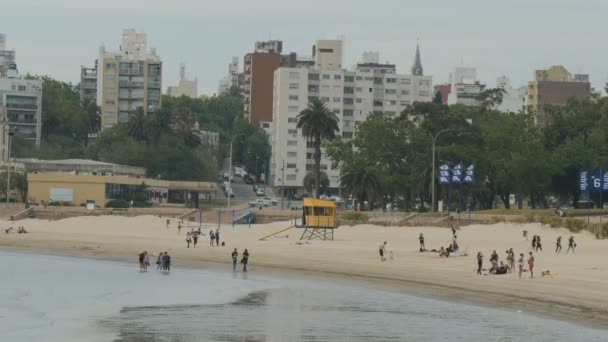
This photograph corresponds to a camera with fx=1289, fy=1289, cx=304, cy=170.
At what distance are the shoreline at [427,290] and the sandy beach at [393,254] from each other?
5cm

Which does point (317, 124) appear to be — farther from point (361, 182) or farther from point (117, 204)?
point (117, 204)

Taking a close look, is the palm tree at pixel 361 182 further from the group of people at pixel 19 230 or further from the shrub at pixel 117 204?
the group of people at pixel 19 230

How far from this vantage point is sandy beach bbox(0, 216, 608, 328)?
64375mm

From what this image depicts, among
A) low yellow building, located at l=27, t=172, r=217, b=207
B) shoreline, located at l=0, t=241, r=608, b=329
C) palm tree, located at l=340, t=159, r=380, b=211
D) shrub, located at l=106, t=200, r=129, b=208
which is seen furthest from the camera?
low yellow building, located at l=27, t=172, r=217, b=207

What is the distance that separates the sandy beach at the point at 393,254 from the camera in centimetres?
6438

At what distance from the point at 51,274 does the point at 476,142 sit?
78.7 meters

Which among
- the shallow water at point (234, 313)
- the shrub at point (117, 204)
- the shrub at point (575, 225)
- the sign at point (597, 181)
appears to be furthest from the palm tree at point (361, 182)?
the shallow water at point (234, 313)

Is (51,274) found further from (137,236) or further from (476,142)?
(476,142)

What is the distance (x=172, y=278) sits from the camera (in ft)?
252

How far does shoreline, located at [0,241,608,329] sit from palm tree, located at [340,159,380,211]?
4323 cm

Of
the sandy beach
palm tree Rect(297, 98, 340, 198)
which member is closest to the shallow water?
the sandy beach

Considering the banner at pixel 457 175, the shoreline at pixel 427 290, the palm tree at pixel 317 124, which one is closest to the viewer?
the shoreline at pixel 427 290

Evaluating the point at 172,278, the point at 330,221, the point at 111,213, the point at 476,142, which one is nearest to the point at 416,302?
the point at 172,278

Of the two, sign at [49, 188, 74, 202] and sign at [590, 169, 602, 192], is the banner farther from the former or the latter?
sign at [49, 188, 74, 202]
